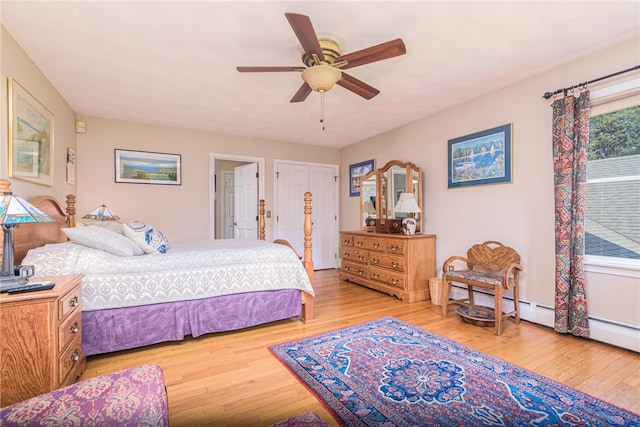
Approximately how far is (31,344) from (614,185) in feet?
13.8

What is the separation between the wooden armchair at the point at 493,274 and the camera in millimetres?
2738

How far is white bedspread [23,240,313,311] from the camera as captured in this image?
216cm

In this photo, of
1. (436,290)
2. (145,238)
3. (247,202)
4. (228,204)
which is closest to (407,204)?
(436,290)

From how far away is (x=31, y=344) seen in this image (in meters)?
1.55

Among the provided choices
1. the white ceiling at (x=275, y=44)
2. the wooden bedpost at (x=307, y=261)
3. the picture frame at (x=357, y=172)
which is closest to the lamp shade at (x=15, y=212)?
the white ceiling at (x=275, y=44)

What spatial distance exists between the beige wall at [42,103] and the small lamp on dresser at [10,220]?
2.64ft

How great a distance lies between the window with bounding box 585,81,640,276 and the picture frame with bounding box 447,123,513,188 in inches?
26.9

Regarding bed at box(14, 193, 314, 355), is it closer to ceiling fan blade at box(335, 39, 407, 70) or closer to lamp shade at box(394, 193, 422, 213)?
ceiling fan blade at box(335, 39, 407, 70)

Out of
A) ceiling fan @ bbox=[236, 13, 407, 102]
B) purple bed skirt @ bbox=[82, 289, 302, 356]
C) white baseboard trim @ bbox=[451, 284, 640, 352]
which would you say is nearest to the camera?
ceiling fan @ bbox=[236, 13, 407, 102]

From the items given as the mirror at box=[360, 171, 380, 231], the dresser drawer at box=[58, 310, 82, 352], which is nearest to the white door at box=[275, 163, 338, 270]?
the mirror at box=[360, 171, 380, 231]

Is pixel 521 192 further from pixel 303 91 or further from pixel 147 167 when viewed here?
pixel 147 167

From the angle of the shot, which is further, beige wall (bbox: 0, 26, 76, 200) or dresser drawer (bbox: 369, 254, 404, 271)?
dresser drawer (bbox: 369, 254, 404, 271)

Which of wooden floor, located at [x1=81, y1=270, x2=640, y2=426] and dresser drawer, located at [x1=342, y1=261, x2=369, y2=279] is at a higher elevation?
dresser drawer, located at [x1=342, y1=261, x2=369, y2=279]

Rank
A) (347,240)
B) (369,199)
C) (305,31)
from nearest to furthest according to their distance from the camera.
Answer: (305,31) < (347,240) < (369,199)
